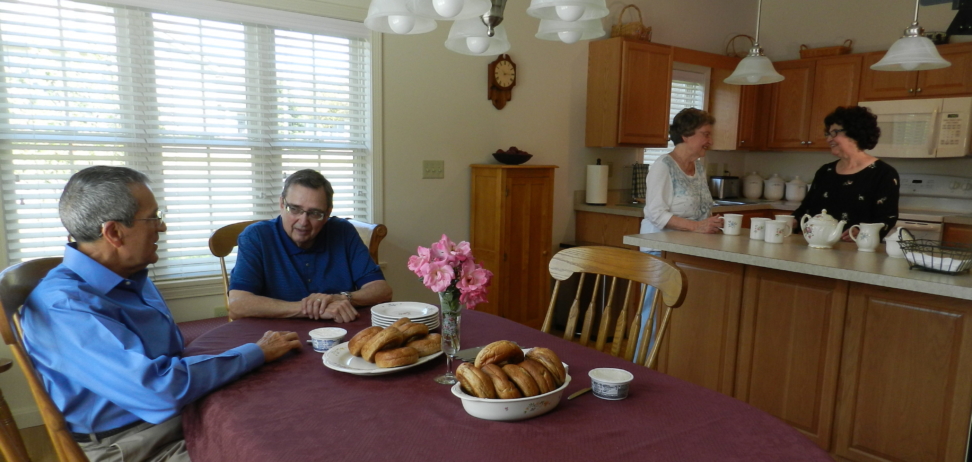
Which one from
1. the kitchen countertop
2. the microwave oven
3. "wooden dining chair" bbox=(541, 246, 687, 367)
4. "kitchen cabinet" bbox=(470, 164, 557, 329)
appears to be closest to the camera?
"wooden dining chair" bbox=(541, 246, 687, 367)

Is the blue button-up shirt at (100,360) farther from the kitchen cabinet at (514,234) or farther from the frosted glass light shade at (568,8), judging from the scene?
the kitchen cabinet at (514,234)

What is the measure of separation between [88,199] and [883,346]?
2.51 m

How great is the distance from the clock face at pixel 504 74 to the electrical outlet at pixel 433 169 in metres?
0.68

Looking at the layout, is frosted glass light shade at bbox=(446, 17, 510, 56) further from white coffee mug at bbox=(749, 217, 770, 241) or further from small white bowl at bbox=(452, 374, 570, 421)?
white coffee mug at bbox=(749, 217, 770, 241)

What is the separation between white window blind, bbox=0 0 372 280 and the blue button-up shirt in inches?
67.4

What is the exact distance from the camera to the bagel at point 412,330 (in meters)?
1.47

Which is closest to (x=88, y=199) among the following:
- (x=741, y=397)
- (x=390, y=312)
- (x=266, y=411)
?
(x=266, y=411)

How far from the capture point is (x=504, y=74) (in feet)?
13.1

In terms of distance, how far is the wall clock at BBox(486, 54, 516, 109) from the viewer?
394 centimetres

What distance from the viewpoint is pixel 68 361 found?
48.7 inches

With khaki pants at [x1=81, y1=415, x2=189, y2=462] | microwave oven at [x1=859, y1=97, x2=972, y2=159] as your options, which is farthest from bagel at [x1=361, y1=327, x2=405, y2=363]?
microwave oven at [x1=859, y1=97, x2=972, y2=159]

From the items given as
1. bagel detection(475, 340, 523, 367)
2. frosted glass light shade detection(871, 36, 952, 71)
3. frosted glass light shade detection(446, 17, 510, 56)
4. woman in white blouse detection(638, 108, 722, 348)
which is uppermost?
frosted glass light shade detection(871, 36, 952, 71)

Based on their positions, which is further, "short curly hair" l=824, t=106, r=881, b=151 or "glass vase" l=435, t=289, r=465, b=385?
"short curly hair" l=824, t=106, r=881, b=151

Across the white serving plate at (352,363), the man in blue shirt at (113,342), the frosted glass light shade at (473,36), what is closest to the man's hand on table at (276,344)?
the man in blue shirt at (113,342)
